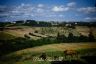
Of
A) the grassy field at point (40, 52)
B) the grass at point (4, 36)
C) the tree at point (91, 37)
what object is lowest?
the grassy field at point (40, 52)

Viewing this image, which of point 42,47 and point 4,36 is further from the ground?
point 4,36

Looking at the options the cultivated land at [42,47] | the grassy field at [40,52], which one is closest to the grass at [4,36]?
the cultivated land at [42,47]

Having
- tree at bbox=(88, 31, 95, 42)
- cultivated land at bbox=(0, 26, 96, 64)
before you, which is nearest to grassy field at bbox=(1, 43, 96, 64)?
cultivated land at bbox=(0, 26, 96, 64)

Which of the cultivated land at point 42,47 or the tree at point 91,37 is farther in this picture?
the tree at point 91,37

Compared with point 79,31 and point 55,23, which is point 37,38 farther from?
point 79,31

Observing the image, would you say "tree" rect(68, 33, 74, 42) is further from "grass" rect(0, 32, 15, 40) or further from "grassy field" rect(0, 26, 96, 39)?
"grass" rect(0, 32, 15, 40)

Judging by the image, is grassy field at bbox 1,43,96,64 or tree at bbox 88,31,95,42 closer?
grassy field at bbox 1,43,96,64

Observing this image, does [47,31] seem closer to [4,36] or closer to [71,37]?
[71,37]

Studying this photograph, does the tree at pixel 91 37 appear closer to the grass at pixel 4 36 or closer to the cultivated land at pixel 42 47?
the cultivated land at pixel 42 47

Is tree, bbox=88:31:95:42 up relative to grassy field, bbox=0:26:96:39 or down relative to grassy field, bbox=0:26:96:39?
down

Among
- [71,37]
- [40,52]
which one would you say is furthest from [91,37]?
[40,52]

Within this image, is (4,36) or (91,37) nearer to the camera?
(4,36)
